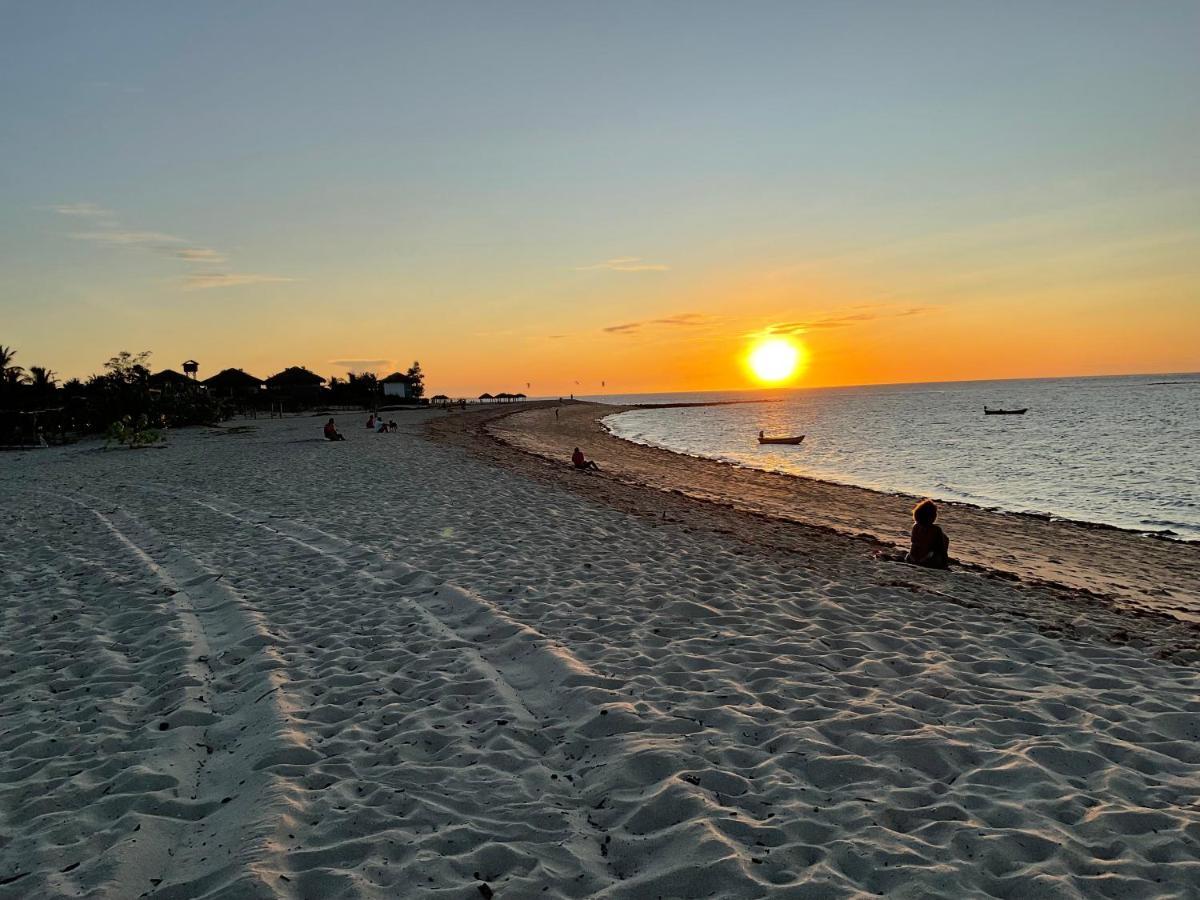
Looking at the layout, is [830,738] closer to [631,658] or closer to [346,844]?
[631,658]

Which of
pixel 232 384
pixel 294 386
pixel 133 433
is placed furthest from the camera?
pixel 294 386

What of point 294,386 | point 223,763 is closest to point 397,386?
point 294,386

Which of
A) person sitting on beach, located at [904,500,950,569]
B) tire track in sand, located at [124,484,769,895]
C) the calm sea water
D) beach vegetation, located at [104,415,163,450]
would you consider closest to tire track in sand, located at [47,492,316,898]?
tire track in sand, located at [124,484,769,895]

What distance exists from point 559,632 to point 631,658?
0.89 meters

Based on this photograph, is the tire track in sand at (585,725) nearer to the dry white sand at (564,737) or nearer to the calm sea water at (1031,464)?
the dry white sand at (564,737)

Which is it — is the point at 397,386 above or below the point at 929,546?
above

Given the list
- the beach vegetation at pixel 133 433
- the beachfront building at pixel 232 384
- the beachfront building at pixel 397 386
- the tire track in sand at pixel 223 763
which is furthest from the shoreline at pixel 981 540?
the beachfront building at pixel 397 386

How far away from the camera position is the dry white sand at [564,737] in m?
3.21

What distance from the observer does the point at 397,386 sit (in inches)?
3346

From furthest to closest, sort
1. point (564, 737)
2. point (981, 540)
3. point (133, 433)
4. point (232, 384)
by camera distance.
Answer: point (232, 384) → point (133, 433) → point (981, 540) → point (564, 737)

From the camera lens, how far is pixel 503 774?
4.00 m

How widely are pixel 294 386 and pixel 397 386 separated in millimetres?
18696

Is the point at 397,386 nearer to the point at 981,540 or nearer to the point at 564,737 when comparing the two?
the point at 981,540

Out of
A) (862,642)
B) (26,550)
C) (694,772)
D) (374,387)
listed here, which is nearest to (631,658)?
(694,772)
